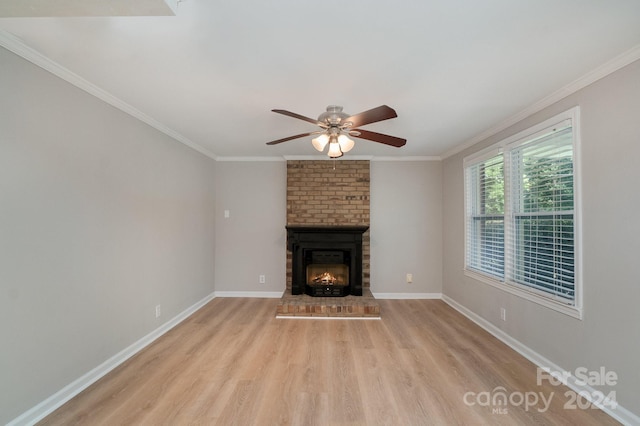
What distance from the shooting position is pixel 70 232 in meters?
2.10

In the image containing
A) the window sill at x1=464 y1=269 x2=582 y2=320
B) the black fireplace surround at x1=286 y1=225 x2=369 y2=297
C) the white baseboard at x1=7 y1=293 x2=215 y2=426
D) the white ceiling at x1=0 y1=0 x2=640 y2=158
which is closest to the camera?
the white ceiling at x1=0 y1=0 x2=640 y2=158

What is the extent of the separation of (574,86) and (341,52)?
1.92 m

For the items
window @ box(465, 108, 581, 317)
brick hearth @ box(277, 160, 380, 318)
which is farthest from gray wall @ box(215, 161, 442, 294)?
window @ box(465, 108, 581, 317)

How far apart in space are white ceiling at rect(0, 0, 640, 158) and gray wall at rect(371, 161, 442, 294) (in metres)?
2.02

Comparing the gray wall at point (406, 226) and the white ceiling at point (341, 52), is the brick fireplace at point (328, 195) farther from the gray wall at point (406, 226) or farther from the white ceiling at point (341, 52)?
the white ceiling at point (341, 52)

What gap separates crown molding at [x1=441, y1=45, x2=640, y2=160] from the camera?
1.83 meters

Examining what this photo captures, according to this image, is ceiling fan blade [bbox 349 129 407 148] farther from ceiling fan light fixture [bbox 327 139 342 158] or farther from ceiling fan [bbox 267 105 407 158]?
ceiling fan light fixture [bbox 327 139 342 158]

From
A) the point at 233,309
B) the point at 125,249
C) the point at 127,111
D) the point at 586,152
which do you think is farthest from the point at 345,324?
the point at 127,111

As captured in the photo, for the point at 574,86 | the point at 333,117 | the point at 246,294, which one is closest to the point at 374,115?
the point at 333,117

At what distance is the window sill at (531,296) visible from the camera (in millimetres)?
2244

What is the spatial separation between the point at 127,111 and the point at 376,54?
7.80ft

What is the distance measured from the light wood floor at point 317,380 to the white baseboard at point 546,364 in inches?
3.0

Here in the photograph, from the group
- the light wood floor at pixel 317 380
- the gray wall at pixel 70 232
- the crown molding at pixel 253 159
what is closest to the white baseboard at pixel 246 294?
the light wood floor at pixel 317 380

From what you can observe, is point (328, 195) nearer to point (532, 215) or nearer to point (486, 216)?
point (486, 216)
